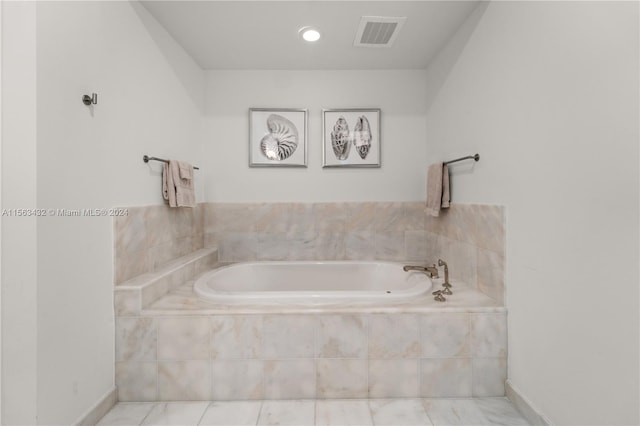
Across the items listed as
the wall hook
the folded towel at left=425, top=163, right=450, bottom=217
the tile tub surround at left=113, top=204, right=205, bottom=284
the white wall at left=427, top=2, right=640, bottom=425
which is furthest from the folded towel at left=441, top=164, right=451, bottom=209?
the wall hook

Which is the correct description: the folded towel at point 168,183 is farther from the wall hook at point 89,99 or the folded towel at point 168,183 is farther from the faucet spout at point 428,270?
the faucet spout at point 428,270

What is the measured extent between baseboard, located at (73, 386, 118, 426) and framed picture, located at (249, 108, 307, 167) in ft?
6.12

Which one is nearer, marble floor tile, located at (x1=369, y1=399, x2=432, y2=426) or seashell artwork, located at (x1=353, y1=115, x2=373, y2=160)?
marble floor tile, located at (x1=369, y1=399, x2=432, y2=426)

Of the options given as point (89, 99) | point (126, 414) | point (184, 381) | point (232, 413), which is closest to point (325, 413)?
point (232, 413)

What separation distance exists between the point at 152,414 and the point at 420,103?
2.92m

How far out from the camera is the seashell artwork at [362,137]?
2.72 meters

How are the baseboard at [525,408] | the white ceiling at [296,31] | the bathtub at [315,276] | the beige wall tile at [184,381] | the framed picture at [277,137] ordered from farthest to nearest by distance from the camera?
the framed picture at [277,137]
the bathtub at [315,276]
the white ceiling at [296,31]
the beige wall tile at [184,381]
the baseboard at [525,408]

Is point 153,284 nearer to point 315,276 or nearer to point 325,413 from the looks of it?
point 325,413

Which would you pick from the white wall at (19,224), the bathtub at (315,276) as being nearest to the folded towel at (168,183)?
the bathtub at (315,276)

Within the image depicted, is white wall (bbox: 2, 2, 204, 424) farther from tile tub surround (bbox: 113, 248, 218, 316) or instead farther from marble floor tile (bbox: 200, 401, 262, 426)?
marble floor tile (bbox: 200, 401, 262, 426)

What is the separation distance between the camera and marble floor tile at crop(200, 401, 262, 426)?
138 centimetres

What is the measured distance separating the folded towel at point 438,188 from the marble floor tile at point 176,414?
1.92m

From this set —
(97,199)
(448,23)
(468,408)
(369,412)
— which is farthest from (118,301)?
(448,23)

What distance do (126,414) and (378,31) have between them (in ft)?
8.80
